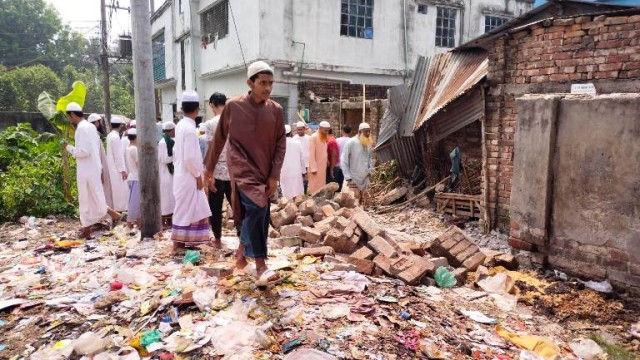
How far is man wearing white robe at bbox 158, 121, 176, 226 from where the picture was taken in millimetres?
6035

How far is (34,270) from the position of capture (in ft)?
16.0

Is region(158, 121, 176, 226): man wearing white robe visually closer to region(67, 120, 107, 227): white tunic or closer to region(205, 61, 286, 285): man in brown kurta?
region(67, 120, 107, 227): white tunic

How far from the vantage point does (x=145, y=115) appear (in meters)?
5.46

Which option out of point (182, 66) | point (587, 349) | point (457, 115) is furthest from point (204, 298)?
point (182, 66)

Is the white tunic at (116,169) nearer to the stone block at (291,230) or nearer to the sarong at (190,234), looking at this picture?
the sarong at (190,234)

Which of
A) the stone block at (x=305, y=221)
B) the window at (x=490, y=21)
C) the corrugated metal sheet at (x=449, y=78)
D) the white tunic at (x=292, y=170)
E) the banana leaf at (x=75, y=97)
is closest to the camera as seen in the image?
the stone block at (x=305, y=221)

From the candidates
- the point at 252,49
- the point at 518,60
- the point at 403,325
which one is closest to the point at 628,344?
the point at 403,325

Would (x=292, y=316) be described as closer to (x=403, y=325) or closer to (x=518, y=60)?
(x=403, y=325)

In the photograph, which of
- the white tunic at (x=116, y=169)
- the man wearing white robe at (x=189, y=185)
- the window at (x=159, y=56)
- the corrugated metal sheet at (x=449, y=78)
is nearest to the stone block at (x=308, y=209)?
the man wearing white robe at (x=189, y=185)

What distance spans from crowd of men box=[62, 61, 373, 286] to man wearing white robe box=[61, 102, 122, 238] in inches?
0.5

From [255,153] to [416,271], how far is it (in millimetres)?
1877

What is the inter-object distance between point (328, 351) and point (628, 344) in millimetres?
2511

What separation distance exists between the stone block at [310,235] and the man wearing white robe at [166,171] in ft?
6.25

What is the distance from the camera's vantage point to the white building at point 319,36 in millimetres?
14961
